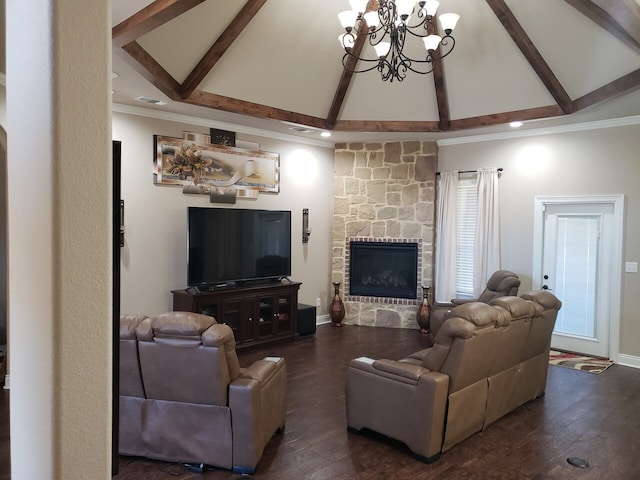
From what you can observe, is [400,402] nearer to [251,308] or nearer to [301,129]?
[251,308]

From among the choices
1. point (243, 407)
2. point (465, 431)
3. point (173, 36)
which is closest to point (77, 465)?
point (243, 407)

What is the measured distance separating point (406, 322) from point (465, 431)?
393 centimetres

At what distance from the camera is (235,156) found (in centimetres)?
646

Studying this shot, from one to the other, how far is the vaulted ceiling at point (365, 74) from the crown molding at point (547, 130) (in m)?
0.15

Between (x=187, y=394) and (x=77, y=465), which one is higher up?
(x=77, y=465)

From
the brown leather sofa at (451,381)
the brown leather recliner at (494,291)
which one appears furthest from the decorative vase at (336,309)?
the brown leather sofa at (451,381)

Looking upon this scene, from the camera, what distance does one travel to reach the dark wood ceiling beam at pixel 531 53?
15.2 ft

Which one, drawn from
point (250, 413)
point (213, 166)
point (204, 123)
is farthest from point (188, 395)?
point (204, 123)

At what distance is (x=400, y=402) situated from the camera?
3.32 meters

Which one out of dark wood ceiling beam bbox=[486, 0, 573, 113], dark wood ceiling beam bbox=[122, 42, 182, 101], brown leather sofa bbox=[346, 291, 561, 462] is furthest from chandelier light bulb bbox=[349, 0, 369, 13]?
brown leather sofa bbox=[346, 291, 561, 462]

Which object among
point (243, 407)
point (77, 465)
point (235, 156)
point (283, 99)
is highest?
point (283, 99)

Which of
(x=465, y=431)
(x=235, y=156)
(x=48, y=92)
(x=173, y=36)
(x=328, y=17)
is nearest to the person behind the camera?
(x=48, y=92)

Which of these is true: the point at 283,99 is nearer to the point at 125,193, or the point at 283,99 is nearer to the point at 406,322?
the point at 125,193

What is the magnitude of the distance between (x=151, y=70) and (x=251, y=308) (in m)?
3.06
